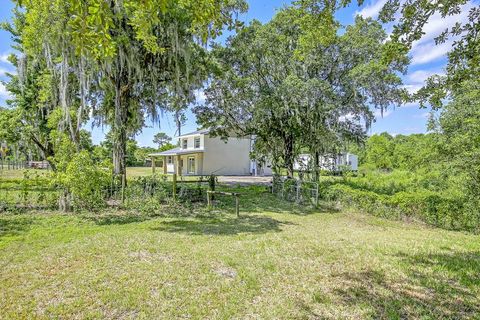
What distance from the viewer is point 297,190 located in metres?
11.8

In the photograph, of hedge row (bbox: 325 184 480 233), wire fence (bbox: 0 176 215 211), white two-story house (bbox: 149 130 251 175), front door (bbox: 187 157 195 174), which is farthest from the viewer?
front door (bbox: 187 157 195 174)

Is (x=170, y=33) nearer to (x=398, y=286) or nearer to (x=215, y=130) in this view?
(x=215, y=130)

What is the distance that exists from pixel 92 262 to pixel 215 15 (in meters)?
4.10

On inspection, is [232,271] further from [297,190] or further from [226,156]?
[226,156]

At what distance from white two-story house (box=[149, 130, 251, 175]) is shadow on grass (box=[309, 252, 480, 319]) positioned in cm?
2161

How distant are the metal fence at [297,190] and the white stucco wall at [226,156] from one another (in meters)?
13.1

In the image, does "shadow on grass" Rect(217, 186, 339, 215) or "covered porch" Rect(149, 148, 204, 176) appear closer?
"shadow on grass" Rect(217, 186, 339, 215)

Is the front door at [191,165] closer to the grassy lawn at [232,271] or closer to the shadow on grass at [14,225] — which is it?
the shadow on grass at [14,225]

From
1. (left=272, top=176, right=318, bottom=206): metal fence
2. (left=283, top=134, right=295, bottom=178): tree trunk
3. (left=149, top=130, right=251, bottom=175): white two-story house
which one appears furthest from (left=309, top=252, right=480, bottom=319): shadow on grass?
(left=149, top=130, right=251, bottom=175): white two-story house

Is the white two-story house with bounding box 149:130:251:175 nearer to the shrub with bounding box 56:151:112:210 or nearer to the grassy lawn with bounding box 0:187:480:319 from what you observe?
the shrub with bounding box 56:151:112:210

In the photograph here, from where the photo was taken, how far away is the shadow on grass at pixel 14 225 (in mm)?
6379

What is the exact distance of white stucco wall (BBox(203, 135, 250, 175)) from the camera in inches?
1045


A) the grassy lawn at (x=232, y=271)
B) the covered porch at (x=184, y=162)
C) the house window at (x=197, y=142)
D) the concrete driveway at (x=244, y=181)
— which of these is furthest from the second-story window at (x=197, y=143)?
the grassy lawn at (x=232, y=271)

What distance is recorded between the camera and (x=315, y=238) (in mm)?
6215
